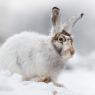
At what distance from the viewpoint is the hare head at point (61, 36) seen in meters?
5.64

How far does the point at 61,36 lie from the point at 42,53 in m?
0.37

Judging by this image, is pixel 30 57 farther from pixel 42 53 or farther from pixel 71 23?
pixel 71 23

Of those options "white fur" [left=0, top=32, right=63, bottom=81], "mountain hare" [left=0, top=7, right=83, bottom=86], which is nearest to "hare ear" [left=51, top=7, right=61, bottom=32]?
"mountain hare" [left=0, top=7, right=83, bottom=86]

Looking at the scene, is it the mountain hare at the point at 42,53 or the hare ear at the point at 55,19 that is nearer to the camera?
the mountain hare at the point at 42,53

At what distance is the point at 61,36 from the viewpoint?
18.5 feet

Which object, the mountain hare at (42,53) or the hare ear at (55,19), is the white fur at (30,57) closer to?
the mountain hare at (42,53)

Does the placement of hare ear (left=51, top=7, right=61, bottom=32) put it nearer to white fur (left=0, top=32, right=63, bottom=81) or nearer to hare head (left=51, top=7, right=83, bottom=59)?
hare head (left=51, top=7, right=83, bottom=59)

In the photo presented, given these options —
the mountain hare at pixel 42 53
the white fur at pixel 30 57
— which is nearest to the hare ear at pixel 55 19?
the mountain hare at pixel 42 53

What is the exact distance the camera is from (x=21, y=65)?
5.64m

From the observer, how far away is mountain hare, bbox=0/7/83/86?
18.4ft

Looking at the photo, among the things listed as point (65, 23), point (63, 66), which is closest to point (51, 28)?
point (65, 23)

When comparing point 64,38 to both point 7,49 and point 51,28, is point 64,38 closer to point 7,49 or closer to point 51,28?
point 51,28

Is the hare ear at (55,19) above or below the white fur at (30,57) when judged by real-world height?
above

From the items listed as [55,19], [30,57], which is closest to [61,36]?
[55,19]
